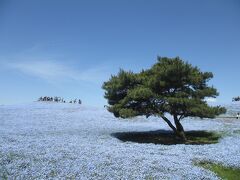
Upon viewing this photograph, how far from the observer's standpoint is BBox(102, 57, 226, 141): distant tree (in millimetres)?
31969

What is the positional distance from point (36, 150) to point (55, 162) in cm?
274

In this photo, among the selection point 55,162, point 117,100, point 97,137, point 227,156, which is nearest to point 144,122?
point 117,100

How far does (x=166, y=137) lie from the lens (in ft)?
119

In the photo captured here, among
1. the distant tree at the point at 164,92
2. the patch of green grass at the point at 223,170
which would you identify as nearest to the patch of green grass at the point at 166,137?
the distant tree at the point at 164,92

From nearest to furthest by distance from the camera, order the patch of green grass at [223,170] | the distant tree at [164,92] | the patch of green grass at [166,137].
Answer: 1. the patch of green grass at [223,170]
2. the distant tree at [164,92]
3. the patch of green grass at [166,137]

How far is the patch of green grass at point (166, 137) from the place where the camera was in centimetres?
3300

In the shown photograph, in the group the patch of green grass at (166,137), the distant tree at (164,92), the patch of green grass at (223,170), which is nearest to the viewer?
the patch of green grass at (223,170)

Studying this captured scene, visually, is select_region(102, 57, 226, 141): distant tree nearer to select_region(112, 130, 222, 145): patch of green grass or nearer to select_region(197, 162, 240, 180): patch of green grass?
select_region(112, 130, 222, 145): patch of green grass

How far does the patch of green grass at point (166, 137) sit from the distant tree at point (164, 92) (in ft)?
4.08

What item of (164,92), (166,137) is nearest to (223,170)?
(164,92)

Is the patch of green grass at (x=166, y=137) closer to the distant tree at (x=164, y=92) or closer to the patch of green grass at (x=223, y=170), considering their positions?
the distant tree at (x=164, y=92)

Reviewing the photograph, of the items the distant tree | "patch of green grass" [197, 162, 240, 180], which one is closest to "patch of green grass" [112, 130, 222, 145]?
the distant tree

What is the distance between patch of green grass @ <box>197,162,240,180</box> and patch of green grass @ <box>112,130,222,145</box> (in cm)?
1266

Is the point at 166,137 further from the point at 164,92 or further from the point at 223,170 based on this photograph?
the point at 223,170
